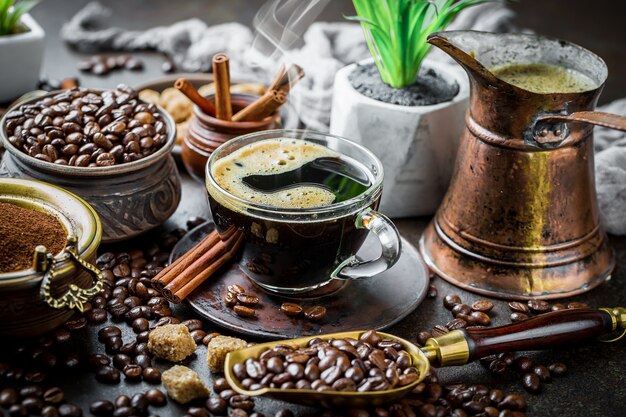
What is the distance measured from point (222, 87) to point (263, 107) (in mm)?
105

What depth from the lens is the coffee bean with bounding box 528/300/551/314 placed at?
1.67 metres

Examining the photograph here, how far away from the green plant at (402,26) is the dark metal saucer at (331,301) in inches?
17.9

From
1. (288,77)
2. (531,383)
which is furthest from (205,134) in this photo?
(531,383)

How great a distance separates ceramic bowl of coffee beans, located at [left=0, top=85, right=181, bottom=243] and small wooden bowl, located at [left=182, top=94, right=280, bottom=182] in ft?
0.34

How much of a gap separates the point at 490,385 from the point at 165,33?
5.61 feet

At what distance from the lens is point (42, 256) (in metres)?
1.34

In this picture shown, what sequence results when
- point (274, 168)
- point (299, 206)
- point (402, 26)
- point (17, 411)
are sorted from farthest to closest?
point (402, 26) < point (274, 168) < point (299, 206) < point (17, 411)

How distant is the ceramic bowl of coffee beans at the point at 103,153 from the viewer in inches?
66.3

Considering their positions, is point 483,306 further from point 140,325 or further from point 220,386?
point 140,325

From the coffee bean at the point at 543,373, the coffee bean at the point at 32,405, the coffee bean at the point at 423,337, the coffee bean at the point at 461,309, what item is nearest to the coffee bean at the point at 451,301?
the coffee bean at the point at 461,309

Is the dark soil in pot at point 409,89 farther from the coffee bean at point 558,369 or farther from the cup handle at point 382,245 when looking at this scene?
the coffee bean at point 558,369

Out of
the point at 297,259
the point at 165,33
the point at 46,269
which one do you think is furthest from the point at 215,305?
the point at 165,33

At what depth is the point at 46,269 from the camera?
1.36 metres

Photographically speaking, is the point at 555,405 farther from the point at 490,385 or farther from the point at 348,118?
the point at 348,118
